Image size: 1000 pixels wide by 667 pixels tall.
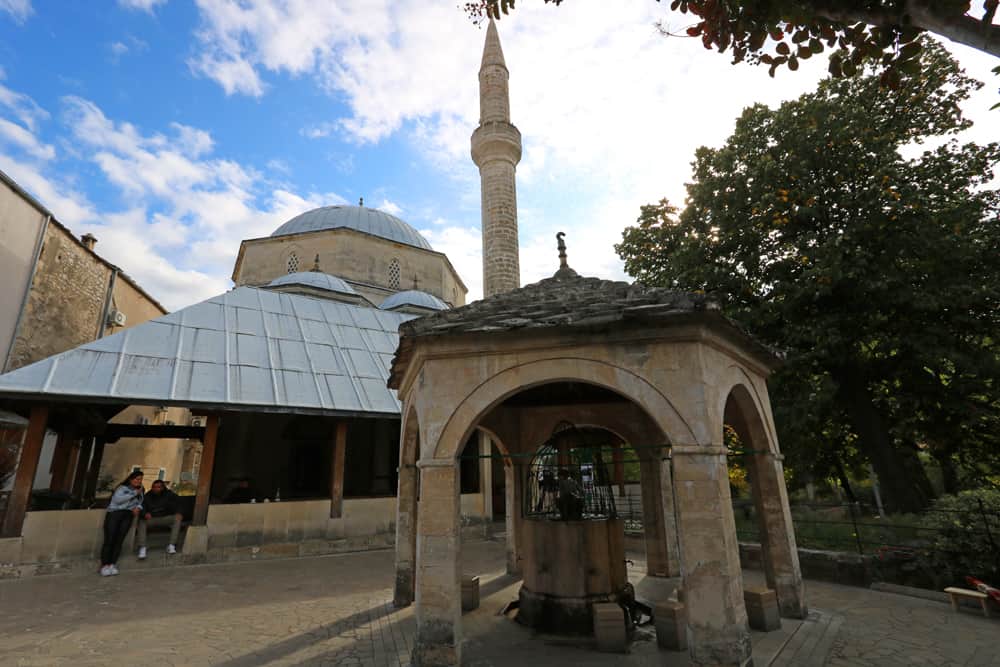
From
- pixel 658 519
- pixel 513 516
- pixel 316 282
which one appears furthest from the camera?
pixel 316 282

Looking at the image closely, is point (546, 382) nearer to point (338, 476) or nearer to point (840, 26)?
point (840, 26)

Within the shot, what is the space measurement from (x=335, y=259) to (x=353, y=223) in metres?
3.03

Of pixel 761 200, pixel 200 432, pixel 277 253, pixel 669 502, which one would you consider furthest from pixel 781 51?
pixel 277 253

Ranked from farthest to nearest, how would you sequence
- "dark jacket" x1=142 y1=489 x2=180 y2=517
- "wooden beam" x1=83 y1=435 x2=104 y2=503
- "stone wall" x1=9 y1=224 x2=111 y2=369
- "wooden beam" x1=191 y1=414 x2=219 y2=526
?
"stone wall" x1=9 y1=224 x2=111 y2=369, "wooden beam" x1=83 y1=435 x2=104 y2=503, "wooden beam" x1=191 y1=414 x2=219 y2=526, "dark jacket" x1=142 y1=489 x2=180 y2=517

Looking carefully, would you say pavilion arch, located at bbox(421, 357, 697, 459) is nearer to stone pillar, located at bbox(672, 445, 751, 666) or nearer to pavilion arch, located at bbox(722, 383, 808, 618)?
stone pillar, located at bbox(672, 445, 751, 666)

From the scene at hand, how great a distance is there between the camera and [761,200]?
468 inches

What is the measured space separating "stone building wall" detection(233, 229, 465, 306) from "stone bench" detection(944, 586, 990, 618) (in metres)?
21.5

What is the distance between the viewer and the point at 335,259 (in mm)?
23625

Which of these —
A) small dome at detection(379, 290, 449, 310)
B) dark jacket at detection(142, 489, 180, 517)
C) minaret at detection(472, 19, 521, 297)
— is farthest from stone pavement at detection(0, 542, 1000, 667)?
small dome at detection(379, 290, 449, 310)

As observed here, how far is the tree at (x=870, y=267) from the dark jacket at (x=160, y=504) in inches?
495

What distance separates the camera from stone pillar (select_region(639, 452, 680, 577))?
7.50 m

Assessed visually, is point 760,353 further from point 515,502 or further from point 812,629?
point 515,502

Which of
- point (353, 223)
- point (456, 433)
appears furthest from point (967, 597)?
point (353, 223)

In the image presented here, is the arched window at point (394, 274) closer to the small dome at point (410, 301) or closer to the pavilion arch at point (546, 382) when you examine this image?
the small dome at point (410, 301)
